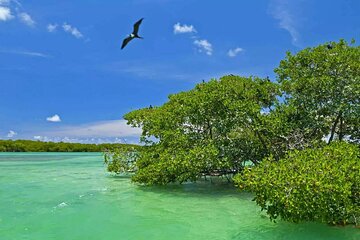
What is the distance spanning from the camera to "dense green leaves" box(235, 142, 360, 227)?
7688mm

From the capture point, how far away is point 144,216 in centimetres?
1051

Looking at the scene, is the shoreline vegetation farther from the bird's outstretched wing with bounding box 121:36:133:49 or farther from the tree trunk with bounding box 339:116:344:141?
the bird's outstretched wing with bounding box 121:36:133:49

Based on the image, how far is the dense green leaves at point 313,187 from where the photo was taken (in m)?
7.69

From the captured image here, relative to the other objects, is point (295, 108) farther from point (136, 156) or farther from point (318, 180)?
point (136, 156)

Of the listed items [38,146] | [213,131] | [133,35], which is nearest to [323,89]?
[213,131]

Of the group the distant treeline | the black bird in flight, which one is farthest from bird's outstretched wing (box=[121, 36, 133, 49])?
the distant treeline

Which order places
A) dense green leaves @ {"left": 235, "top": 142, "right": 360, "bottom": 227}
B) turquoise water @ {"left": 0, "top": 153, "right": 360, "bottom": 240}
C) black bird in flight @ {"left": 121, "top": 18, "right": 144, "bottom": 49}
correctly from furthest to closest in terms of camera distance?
black bird in flight @ {"left": 121, "top": 18, "right": 144, "bottom": 49} → turquoise water @ {"left": 0, "top": 153, "right": 360, "bottom": 240} → dense green leaves @ {"left": 235, "top": 142, "right": 360, "bottom": 227}

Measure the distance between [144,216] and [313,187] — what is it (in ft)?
15.0

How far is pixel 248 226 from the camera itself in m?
9.34

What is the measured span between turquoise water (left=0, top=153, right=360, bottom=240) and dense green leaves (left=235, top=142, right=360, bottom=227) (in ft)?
2.11

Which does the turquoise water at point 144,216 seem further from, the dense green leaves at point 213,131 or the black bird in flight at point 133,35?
the black bird in flight at point 133,35

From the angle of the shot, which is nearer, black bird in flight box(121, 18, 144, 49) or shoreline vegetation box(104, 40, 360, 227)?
black bird in flight box(121, 18, 144, 49)

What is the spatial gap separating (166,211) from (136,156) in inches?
246

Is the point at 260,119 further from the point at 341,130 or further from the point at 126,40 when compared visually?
the point at 126,40
